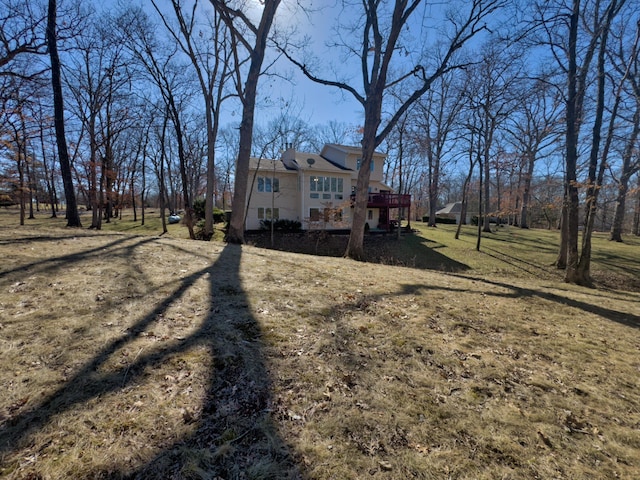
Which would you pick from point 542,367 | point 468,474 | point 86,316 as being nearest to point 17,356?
point 86,316

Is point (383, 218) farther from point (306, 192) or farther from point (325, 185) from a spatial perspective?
point (306, 192)

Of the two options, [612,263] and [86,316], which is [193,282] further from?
[612,263]

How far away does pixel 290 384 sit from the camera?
248cm

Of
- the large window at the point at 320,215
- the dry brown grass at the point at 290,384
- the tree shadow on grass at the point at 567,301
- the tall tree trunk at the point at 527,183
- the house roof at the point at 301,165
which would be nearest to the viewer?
the dry brown grass at the point at 290,384

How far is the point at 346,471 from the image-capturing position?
1.73 meters

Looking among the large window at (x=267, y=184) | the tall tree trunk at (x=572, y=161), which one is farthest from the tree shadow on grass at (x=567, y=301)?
the large window at (x=267, y=184)

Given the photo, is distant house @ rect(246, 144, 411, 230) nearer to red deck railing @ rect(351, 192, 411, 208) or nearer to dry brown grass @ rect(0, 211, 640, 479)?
red deck railing @ rect(351, 192, 411, 208)

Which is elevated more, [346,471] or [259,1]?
[259,1]

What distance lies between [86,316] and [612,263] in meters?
20.1

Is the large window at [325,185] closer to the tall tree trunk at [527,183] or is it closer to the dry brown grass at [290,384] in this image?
the tall tree trunk at [527,183]

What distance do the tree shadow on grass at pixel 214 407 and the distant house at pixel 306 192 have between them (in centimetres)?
1736

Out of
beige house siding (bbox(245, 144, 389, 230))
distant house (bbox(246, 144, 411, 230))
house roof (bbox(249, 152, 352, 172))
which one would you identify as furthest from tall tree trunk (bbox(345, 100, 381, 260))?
house roof (bbox(249, 152, 352, 172))

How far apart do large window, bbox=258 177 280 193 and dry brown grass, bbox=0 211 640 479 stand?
17.4m

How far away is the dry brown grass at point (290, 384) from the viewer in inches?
70.2
